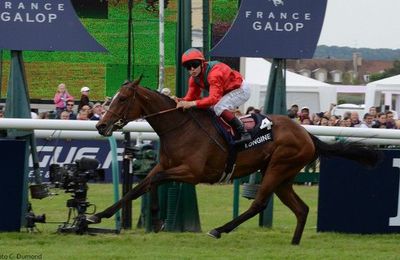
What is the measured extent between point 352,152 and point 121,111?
2.40m

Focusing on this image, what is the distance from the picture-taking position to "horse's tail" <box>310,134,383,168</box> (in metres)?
10.7

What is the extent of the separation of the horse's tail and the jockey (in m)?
0.89

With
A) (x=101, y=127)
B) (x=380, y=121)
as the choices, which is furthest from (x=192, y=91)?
(x=380, y=121)

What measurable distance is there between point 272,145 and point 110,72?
13919mm

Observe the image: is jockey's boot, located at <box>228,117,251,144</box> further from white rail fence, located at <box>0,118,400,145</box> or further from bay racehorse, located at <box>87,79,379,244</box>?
white rail fence, located at <box>0,118,400,145</box>

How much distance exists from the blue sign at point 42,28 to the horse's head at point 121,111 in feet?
3.06

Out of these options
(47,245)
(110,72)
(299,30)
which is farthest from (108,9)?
(47,245)

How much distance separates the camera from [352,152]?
10.8m

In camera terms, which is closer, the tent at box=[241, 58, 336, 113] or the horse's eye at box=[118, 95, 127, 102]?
the horse's eye at box=[118, 95, 127, 102]

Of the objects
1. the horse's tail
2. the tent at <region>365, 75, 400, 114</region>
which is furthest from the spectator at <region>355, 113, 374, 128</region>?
the tent at <region>365, 75, 400, 114</region>

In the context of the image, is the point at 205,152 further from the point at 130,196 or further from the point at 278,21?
the point at 278,21

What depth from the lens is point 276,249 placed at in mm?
9883

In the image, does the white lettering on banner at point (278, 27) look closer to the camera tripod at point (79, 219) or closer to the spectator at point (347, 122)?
the camera tripod at point (79, 219)

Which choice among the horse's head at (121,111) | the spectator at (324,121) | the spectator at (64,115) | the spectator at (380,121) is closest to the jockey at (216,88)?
the horse's head at (121,111)
